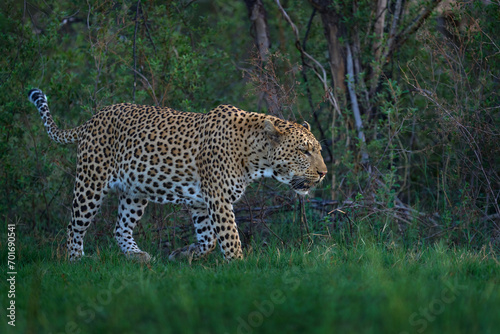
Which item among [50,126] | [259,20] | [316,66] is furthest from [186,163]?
[316,66]

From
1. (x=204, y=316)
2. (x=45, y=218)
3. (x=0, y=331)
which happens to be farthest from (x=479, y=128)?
(x=45, y=218)

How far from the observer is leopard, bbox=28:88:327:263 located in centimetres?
681

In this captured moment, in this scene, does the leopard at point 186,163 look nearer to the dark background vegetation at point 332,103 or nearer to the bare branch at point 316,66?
the dark background vegetation at point 332,103

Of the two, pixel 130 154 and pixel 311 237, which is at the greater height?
pixel 130 154

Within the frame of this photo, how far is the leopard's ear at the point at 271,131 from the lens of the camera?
6.70 m

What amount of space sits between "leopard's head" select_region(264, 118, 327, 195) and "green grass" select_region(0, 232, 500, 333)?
920mm

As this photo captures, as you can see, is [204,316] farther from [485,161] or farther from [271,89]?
[485,161]

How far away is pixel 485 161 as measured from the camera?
8.08 m

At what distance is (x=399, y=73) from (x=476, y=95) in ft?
6.71

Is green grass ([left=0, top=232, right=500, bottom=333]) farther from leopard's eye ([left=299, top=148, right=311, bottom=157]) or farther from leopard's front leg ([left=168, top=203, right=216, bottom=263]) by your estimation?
leopard's eye ([left=299, top=148, right=311, bottom=157])

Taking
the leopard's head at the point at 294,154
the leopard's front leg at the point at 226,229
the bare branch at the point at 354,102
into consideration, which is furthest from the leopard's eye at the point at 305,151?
the bare branch at the point at 354,102

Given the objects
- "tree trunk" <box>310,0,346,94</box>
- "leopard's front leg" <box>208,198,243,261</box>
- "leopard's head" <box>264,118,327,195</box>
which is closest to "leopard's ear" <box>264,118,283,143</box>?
"leopard's head" <box>264,118,327,195</box>

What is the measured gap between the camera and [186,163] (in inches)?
283

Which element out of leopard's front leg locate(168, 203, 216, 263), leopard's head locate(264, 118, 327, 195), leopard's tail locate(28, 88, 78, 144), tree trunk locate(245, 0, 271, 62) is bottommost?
leopard's front leg locate(168, 203, 216, 263)
